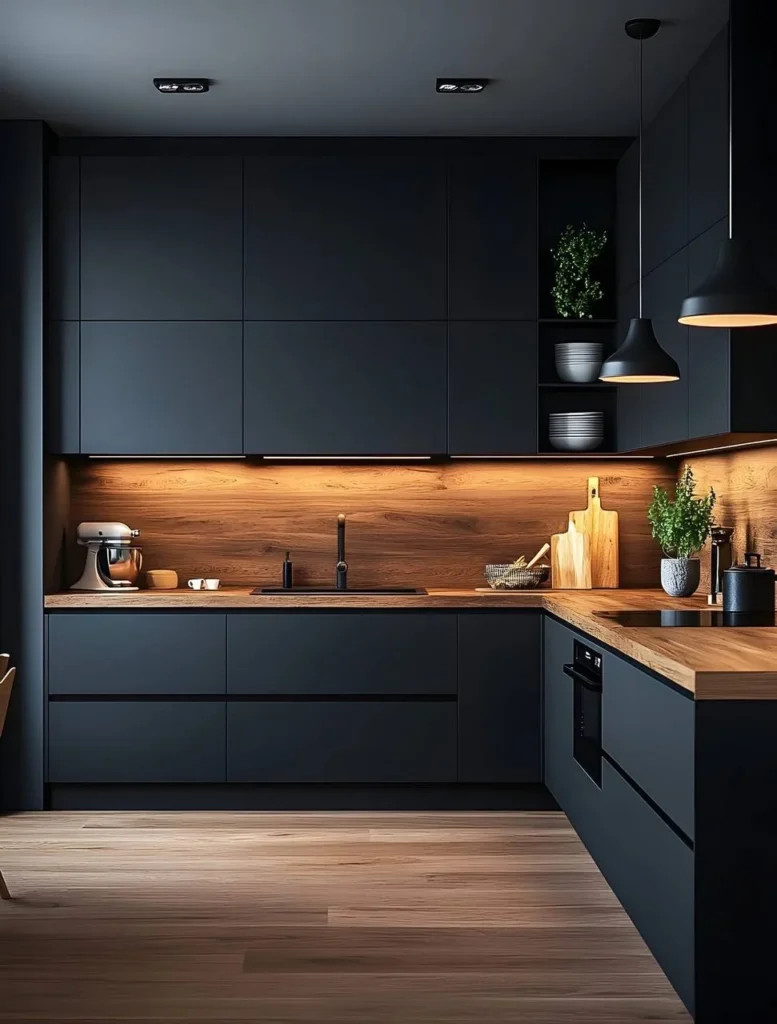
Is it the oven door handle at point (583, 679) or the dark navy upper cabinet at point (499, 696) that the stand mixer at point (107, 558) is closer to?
the dark navy upper cabinet at point (499, 696)

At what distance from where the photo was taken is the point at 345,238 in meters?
4.63

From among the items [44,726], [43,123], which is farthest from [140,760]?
[43,123]

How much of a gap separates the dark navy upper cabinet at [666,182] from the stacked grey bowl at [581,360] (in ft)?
1.60

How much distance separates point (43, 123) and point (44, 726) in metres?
2.41

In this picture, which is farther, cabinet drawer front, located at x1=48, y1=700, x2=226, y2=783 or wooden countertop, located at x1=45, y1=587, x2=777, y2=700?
cabinet drawer front, located at x1=48, y1=700, x2=226, y2=783

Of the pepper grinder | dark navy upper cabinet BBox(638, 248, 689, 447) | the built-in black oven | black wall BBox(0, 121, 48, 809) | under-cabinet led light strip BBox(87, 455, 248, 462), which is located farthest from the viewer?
under-cabinet led light strip BBox(87, 455, 248, 462)

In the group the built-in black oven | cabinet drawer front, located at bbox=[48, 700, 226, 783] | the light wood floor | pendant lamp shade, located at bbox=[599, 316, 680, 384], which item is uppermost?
pendant lamp shade, located at bbox=[599, 316, 680, 384]

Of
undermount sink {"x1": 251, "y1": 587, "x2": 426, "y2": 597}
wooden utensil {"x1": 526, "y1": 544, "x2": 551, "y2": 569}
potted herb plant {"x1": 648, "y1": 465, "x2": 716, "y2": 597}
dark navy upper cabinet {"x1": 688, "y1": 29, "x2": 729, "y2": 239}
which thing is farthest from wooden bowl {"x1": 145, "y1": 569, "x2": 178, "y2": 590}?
dark navy upper cabinet {"x1": 688, "y1": 29, "x2": 729, "y2": 239}

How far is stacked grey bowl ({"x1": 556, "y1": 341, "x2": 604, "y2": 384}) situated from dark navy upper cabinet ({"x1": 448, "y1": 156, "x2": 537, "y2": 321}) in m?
0.23

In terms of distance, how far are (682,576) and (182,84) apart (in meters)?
2.63

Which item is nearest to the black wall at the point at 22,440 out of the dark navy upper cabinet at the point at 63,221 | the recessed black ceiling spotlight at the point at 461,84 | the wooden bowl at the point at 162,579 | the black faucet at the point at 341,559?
the dark navy upper cabinet at the point at 63,221

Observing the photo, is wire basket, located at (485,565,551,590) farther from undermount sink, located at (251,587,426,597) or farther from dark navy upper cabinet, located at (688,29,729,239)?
dark navy upper cabinet, located at (688,29,729,239)

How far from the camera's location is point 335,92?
4203 millimetres

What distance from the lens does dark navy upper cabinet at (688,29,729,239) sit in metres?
3.43
